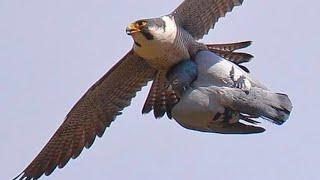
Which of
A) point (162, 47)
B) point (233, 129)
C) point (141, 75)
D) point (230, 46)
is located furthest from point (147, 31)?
point (141, 75)

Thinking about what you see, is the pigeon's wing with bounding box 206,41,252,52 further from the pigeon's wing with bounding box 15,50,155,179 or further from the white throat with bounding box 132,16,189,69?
the pigeon's wing with bounding box 15,50,155,179

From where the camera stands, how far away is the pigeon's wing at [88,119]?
11820 millimetres

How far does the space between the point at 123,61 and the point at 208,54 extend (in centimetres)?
259

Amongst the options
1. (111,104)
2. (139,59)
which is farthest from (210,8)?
(111,104)

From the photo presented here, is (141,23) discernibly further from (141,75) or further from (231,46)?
(141,75)

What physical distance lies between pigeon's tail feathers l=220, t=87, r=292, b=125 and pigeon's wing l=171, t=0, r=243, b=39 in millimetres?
2812

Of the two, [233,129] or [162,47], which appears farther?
[162,47]

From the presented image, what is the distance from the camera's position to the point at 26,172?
468 inches

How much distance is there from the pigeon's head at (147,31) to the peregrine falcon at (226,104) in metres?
1.05

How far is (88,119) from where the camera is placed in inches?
476

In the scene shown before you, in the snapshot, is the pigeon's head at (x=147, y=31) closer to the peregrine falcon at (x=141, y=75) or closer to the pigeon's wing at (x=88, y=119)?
the peregrine falcon at (x=141, y=75)

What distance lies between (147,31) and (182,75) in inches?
32.6

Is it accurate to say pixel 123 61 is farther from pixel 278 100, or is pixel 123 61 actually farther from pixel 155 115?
pixel 278 100

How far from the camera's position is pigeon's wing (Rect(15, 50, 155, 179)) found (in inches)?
465
